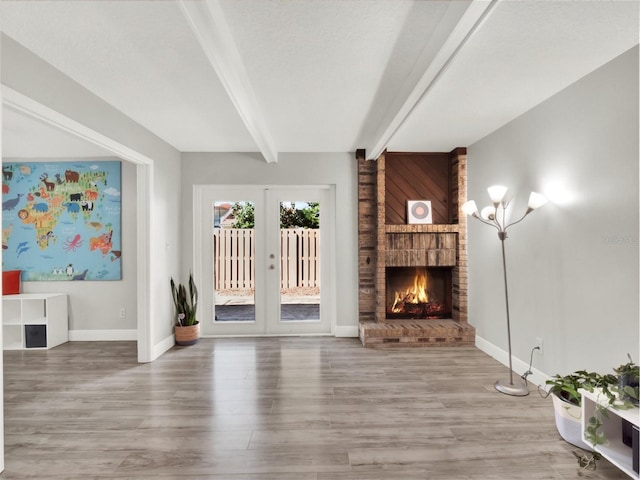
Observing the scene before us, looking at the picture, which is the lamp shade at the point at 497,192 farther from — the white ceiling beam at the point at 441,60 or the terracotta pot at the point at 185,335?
the terracotta pot at the point at 185,335

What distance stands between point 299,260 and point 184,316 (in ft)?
5.18

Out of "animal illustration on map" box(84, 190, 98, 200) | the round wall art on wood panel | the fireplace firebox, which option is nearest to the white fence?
the fireplace firebox

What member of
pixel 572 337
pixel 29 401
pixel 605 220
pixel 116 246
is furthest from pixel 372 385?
pixel 116 246

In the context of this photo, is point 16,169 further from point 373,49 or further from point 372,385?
point 372,385

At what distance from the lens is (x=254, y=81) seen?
246 cm

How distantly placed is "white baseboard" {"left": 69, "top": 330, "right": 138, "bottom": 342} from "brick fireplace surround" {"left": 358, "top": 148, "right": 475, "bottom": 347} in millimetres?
2938

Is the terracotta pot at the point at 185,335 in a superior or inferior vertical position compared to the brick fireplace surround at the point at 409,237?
inferior

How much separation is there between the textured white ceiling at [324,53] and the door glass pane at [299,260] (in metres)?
1.52

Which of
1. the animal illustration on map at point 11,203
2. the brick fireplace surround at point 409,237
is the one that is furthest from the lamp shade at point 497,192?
the animal illustration on map at point 11,203

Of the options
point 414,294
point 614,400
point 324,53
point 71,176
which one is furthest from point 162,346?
point 614,400

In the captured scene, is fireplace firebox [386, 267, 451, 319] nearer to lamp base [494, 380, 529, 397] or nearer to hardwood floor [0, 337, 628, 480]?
hardwood floor [0, 337, 628, 480]

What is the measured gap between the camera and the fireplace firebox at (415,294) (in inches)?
177

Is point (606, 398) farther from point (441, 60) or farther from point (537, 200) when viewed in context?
point (441, 60)

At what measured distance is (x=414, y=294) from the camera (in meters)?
4.52
